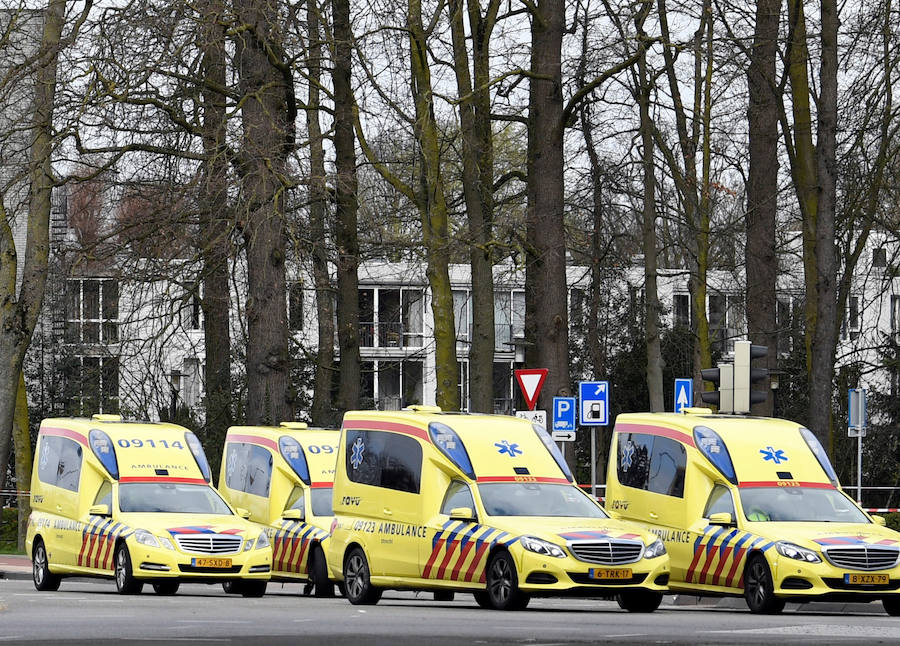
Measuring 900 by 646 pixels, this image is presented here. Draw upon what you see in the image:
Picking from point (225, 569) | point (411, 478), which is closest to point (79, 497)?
point (225, 569)

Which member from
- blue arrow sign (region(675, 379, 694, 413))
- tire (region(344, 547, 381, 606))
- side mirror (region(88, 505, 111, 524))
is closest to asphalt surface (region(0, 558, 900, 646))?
tire (region(344, 547, 381, 606))

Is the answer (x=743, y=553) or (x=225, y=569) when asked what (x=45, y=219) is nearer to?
(x=225, y=569)

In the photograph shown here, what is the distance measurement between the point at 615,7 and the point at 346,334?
8.52m

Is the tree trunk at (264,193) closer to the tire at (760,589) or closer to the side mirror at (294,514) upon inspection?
the side mirror at (294,514)

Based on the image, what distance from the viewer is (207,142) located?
27.4 m

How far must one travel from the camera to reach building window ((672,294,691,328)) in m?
56.9

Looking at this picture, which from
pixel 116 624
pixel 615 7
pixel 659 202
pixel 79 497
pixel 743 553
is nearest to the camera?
pixel 116 624

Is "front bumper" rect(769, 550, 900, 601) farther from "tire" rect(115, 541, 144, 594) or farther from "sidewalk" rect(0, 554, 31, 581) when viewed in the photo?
"sidewalk" rect(0, 554, 31, 581)

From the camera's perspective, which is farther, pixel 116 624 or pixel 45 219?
pixel 45 219

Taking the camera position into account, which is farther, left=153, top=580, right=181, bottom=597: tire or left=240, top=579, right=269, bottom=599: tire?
left=240, top=579, right=269, bottom=599: tire

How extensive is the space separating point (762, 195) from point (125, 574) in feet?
44.9

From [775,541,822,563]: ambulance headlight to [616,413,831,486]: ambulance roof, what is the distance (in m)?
1.40

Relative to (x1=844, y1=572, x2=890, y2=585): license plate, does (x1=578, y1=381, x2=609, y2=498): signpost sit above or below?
above

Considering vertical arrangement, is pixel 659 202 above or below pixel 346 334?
above
